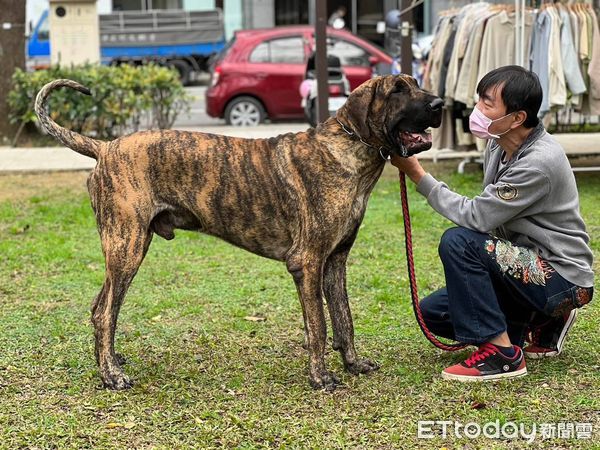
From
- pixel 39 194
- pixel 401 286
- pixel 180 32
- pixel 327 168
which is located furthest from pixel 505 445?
pixel 180 32

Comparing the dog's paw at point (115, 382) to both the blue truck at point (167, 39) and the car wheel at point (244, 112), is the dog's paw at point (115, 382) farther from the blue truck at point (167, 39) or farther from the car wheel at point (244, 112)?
the blue truck at point (167, 39)

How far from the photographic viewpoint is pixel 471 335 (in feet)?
14.8

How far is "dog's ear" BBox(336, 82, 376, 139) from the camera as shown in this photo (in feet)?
14.2

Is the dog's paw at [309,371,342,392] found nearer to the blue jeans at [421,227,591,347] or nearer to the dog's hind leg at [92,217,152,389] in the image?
the blue jeans at [421,227,591,347]

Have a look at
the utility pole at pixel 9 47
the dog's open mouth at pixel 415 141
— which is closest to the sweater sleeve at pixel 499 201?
the dog's open mouth at pixel 415 141

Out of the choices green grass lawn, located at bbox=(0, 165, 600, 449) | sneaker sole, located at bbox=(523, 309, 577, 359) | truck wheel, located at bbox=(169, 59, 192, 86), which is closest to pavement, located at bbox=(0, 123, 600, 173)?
green grass lawn, located at bbox=(0, 165, 600, 449)

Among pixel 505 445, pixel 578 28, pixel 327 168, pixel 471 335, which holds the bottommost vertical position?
pixel 505 445

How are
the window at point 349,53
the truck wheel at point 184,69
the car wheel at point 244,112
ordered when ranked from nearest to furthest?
the car wheel at point 244,112 → the window at point 349,53 → the truck wheel at point 184,69

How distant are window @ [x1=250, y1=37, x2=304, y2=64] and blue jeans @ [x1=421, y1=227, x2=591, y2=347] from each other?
38.8 feet

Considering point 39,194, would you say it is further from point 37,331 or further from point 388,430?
point 388,430

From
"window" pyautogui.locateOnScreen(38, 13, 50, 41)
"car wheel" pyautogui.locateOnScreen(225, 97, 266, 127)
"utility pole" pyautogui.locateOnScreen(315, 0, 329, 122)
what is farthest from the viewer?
"window" pyautogui.locateOnScreen(38, 13, 50, 41)

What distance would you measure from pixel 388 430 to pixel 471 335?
0.74 meters

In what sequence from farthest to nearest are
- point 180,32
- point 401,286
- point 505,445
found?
point 180,32 < point 401,286 < point 505,445

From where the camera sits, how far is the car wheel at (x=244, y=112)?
15.9 m
